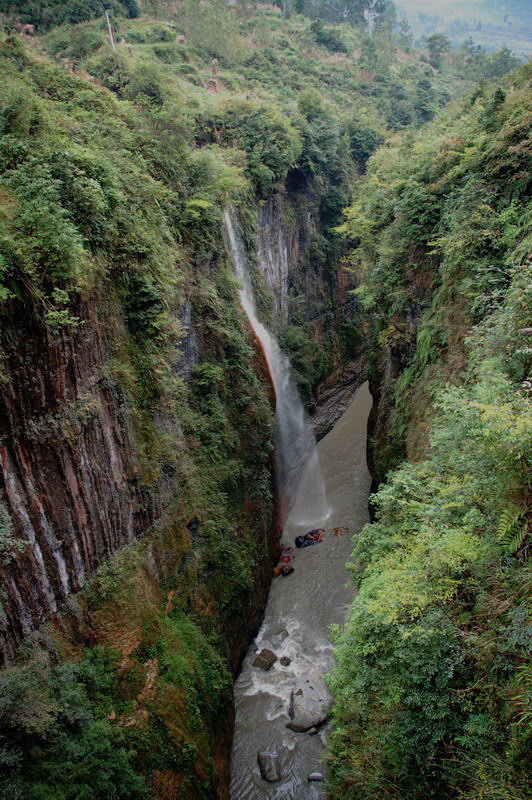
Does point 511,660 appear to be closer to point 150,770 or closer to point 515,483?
point 515,483

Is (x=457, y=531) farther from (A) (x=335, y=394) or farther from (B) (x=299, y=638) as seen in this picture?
(A) (x=335, y=394)

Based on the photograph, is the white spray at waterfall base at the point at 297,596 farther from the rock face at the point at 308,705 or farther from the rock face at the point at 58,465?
the rock face at the point at 58,465

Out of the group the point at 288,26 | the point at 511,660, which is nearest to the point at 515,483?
the point at 511,660

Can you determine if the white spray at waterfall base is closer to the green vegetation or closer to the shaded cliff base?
the shaded cliff base

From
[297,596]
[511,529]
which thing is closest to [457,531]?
[511,529]

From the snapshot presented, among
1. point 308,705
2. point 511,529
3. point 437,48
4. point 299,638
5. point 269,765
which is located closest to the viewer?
point 511,529

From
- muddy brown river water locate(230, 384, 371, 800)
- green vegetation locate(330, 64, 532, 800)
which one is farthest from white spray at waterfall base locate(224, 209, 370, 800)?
green vegetation locate(330, 64, 532, 800)
